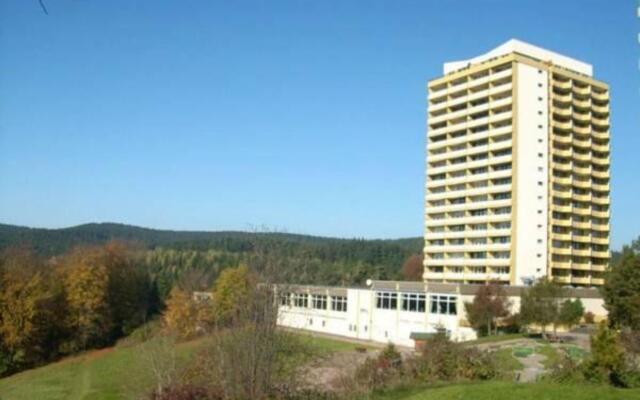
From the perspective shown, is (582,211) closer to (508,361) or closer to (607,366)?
(508,361)

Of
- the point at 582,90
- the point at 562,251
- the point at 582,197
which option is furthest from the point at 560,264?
the point at 582,90

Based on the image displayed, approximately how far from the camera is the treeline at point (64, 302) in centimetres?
4969

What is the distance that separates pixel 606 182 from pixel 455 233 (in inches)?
768

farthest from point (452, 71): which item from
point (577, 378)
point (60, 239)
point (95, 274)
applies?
point (60, 239)

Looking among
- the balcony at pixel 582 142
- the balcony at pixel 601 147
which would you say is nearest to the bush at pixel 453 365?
the balcony at pixel 582 142

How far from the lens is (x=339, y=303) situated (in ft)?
203

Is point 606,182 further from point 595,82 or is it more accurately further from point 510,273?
point 510,273

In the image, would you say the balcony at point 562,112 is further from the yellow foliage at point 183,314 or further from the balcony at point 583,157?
the yellow foliage at point 183,314

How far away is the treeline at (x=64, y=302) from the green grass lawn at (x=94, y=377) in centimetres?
244

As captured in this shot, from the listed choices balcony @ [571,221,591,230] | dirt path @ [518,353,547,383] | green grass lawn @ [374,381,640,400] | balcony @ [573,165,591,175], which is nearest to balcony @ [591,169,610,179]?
balcony @ [573,165,591,175]

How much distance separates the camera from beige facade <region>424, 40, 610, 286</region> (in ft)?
219

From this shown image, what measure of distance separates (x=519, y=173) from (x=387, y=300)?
22.9 metres

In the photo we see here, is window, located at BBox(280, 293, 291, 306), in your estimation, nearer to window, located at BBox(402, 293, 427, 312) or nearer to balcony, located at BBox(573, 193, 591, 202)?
window, located at BBox(402, 293, 427, 312)

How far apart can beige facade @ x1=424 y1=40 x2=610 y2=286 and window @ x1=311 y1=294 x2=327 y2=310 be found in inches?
657
